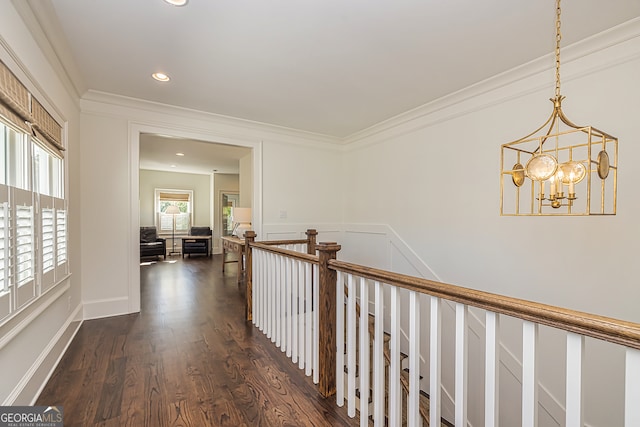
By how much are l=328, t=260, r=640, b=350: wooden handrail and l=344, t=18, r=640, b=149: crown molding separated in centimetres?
249

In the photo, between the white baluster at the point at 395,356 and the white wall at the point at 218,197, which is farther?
the white wall at the point at 218,197

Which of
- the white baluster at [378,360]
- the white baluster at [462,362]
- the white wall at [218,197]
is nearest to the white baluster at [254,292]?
the white baluster at [378,360]

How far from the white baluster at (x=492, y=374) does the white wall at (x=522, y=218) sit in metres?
1.96

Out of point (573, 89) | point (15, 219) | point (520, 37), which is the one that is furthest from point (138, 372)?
point (573, 89)

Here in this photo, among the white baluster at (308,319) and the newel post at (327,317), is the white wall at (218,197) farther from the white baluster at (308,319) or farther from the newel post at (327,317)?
the newel post at (327,317)

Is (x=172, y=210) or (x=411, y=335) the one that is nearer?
(x=411, y=335)

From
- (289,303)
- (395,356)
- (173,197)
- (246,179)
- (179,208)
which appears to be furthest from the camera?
(179,208)

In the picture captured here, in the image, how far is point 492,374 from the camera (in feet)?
3.32

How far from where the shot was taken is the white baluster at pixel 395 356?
4.54 feet

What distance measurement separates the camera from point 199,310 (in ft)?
11.6

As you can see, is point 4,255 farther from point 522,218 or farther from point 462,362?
point 522,218

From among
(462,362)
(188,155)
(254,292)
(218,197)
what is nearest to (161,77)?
(254,292)

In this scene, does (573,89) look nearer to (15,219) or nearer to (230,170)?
(15,219)

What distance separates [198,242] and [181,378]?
6613 mm
